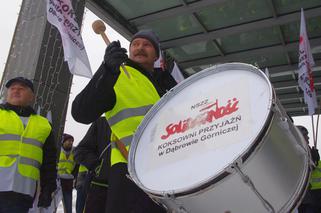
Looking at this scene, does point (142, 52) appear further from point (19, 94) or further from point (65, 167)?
point (65, 167)

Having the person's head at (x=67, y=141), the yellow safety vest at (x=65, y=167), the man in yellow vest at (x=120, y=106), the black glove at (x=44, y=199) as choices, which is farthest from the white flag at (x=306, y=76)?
the person's head at (x=67, y=141)

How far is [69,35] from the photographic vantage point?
3344 mm

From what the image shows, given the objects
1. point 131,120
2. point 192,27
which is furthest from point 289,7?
point 131,120

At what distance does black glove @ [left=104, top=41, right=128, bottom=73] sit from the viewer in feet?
5.84

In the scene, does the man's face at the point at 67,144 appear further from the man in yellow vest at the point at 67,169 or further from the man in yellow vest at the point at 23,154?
the man in yellow vest at the point at 23,154

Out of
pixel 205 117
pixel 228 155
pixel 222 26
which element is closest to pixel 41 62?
pixel 205 117

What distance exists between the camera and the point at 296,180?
147cm

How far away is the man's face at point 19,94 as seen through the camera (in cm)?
328

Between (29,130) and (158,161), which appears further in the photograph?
(29,130)

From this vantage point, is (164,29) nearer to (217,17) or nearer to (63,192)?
(217,17)

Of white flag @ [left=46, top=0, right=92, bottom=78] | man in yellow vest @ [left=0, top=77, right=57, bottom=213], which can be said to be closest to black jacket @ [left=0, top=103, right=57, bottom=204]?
man in yellow vest @ [left=0, top=77, right=57, bottom=213]

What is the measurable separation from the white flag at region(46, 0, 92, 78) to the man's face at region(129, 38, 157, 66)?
957 millimetres

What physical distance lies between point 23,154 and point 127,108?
4.90ft

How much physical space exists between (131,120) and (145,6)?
233 inches
